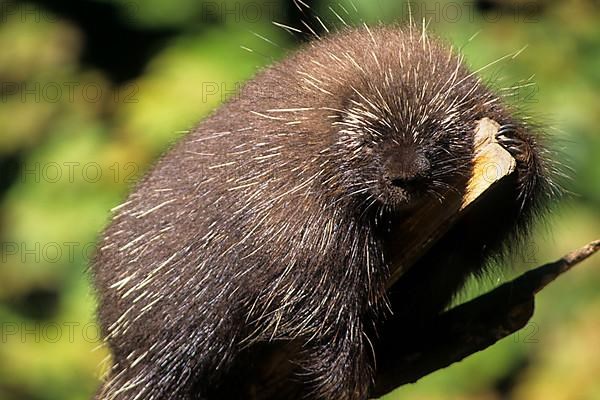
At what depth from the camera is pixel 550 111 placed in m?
5.11

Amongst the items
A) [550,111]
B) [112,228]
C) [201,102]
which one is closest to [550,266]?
[112,228]

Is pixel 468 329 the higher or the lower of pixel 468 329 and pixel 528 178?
the lower

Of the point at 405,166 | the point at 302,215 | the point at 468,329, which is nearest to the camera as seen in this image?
the point at 405,166

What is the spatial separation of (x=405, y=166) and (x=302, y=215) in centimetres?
33

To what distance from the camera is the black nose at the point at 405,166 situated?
112 inches

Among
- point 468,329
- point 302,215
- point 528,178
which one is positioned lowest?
point 468,329

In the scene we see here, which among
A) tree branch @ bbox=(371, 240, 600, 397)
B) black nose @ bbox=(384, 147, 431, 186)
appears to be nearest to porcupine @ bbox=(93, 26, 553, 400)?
black nose @ bbox=(384, 147, 431, 186)

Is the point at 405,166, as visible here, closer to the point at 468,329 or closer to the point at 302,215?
the point at 302,215

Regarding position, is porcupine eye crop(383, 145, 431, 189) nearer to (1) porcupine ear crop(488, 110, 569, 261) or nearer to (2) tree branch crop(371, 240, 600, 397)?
(1) porcupine ear crop(488, 110, 569, 261)

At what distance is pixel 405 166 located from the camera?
285 centimetres

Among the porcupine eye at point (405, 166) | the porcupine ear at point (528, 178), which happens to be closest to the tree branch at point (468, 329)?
the porcupine ear at point (528, 178)

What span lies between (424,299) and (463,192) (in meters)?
0.51

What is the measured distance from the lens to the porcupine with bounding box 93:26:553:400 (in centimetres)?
296

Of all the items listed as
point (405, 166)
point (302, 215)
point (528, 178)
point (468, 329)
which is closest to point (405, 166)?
point (405, 166)
